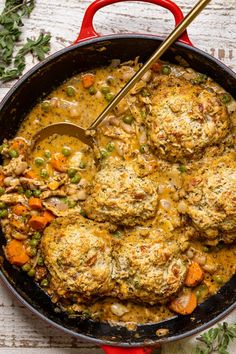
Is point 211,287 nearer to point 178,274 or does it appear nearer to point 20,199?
point 178,274

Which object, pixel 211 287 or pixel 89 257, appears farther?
pixel 211 287

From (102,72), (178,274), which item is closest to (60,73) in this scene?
(102,72)

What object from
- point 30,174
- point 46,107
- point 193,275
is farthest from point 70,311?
point 46,107

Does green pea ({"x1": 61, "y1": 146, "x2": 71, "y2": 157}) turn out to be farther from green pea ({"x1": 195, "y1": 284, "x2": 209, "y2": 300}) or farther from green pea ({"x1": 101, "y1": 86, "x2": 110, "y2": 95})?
green pea ({"x1": 195, "y1": 284, "x2": 209, "y2": 300})

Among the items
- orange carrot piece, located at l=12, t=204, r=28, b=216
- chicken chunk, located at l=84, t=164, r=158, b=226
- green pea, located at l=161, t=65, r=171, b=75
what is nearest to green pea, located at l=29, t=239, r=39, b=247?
orange carrot piece, located at l=12, t=204, r=28, b=216

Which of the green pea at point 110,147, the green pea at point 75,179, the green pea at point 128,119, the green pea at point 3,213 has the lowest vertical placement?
the green pea at point 3,213

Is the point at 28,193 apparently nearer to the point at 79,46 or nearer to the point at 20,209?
the point at 20,209

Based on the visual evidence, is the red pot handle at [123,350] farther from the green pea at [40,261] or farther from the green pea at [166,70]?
the green pea at [166,70]

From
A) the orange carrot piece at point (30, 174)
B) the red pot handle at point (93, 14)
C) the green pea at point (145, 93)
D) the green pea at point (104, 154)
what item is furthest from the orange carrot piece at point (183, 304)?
the red pot handle at point (93, 14)
